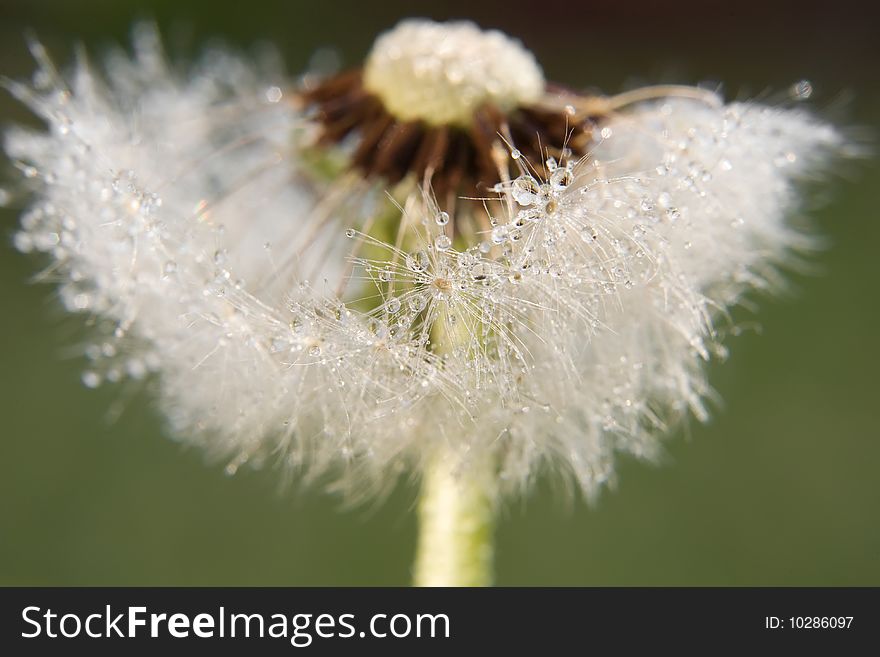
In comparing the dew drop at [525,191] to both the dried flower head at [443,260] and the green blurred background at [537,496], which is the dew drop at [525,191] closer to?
the dried flower head at [443,260]

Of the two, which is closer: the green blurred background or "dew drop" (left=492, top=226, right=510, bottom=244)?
"dew drop" (left=492, top=226, right=510, bottom=244)

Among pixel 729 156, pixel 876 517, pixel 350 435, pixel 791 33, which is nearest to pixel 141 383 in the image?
pixel 350 435

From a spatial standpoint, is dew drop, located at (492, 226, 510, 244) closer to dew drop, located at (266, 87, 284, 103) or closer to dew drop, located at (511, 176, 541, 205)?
dew drop, located at (511, 176, 541, 205)

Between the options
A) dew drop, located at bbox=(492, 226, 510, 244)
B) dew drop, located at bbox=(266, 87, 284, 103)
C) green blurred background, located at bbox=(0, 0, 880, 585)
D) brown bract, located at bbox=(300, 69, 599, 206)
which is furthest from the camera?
green blurred background, located at bbox=(0, 0, 880, 585)

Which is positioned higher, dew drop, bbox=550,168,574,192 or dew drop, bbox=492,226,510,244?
dew drop, bbox=550,168,574,192

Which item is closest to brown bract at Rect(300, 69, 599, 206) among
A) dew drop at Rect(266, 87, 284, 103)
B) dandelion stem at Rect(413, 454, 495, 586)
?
dew drop at Rect(266, 87, 284, 103)

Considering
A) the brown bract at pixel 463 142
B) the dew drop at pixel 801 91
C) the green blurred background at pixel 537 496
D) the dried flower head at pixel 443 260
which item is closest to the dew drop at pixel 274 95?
the dried flower head at pixel 443 260

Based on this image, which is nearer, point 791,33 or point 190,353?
point 190,353

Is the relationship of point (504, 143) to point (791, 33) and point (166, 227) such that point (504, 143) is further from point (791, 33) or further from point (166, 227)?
point (791, 33)
